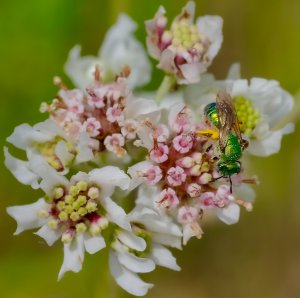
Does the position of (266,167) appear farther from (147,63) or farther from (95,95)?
(95,95)

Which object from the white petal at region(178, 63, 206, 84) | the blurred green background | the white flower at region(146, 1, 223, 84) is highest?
the white flower at region(146, 1, 223, 84)

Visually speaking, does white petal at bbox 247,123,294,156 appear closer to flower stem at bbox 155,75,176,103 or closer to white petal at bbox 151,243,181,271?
flower stem at bbox 155,75,176,103

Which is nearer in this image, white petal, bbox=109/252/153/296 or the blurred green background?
white petal, bbox=109/252/153/296

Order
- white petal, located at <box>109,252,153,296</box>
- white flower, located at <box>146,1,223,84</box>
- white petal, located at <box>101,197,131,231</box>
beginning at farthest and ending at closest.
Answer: white flower, located at <box>146,1,223,84</box> → white petal, located at <box>109,252,153,296</box> → white petal, located at <box>101,197,131,231</box>

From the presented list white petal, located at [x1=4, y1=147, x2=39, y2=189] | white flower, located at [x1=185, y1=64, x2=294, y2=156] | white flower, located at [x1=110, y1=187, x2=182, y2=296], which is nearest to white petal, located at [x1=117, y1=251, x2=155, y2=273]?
white flower, located at [x1=110, y1=187, x2=182, y2=296]

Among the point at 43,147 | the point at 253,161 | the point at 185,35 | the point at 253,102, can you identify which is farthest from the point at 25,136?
the point at 253,161

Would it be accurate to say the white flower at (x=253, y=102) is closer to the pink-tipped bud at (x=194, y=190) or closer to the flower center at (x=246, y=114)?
the flower center at (x=246, y=114)

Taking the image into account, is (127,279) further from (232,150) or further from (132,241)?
(232,150)

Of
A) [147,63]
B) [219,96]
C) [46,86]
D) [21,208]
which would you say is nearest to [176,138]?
[219,96]

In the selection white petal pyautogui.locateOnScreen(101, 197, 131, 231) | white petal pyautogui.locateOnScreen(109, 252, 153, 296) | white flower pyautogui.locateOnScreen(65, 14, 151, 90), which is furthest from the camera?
white flower pyautogui.locateOnScreen(65, 14, 151, 90)
